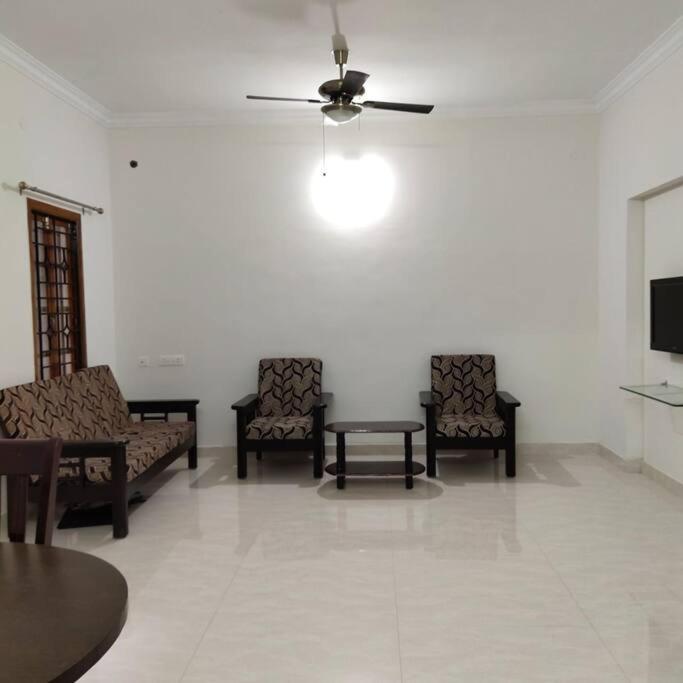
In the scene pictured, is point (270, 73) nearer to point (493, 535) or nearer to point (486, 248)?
point (486, 248)

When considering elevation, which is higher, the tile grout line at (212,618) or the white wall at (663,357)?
the white wall at (663,357)

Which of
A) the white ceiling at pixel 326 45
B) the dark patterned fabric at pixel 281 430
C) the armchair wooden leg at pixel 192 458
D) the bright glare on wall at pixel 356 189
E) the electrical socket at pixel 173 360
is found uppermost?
the white ceiling at pixel 326 45

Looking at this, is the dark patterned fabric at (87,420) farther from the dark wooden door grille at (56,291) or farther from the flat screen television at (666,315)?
the flat screen television at (666,315)

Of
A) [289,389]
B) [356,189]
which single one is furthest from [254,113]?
[289,389]

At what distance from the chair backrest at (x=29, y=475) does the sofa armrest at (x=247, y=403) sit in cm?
297

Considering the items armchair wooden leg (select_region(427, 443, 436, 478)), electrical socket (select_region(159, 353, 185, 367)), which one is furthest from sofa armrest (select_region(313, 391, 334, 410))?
electrical socket (select_region(159, 353, 185, 367))

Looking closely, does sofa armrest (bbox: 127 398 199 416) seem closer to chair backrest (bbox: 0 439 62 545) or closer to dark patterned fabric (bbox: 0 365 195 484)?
dark patterned fabric (bbox: 0 365 195 484)

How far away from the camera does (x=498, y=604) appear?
9.50 ft

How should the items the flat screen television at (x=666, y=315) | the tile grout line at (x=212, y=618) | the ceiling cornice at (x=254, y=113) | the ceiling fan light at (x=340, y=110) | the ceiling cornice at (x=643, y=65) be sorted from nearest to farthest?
the tile grout line at (x=212, y=618)
the ceiling fan light at (x=340, y=110)
the ceiling cornice at (x=643, y=65)
the flat screen television at (x=666, y=315)
the ceiling cornice at (x=254, y=113)

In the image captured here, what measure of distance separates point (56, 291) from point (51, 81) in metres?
1.48

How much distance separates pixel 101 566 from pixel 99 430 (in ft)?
10.9

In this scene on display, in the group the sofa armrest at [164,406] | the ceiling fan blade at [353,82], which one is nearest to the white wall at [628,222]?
the ceiling fan blade at [353,82]

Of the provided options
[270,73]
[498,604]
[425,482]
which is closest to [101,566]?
[498,604]

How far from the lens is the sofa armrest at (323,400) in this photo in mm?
5029
